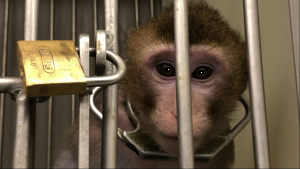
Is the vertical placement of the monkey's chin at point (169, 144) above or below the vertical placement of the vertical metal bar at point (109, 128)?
below

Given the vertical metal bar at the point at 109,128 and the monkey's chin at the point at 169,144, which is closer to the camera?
the vertical metal bar at the point at 109,128

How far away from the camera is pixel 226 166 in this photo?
1.21 metres

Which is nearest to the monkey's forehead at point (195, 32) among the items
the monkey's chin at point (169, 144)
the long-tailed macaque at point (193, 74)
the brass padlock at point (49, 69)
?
the long-tailed macaque at point (193, 74)

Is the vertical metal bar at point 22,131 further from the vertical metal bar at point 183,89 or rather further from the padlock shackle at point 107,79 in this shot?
the vertical metal bar at point 183,89

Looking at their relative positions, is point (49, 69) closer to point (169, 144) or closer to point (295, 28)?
point (295, 28)

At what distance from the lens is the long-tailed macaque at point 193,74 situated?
0.86 meters

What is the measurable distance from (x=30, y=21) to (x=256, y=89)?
410 mm

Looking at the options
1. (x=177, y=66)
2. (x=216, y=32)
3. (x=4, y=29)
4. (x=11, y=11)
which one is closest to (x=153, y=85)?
(x=216, y=32)

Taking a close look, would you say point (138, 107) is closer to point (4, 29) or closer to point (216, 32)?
point (216, 32)

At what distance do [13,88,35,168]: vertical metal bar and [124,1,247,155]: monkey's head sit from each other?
17.6 inches

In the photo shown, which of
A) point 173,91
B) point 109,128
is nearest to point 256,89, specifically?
point 109,128

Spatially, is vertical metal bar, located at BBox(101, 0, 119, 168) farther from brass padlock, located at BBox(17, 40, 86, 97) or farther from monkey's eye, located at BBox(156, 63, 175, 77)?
monkey's eye, located at BBox(156, 63, 175, 77)

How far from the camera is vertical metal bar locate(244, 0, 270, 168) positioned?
0.49 m

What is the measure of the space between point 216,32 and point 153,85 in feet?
0.93
